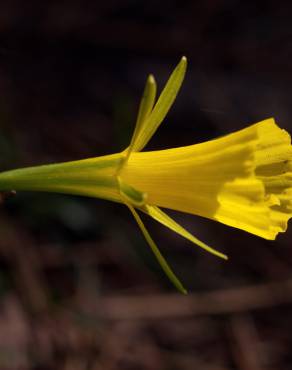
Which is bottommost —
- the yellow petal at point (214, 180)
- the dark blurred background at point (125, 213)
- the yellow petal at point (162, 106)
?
the yellow petal at point (214, 180)

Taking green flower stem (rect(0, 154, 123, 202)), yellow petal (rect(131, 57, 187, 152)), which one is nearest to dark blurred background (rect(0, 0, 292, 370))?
green flower stem (rect(0, 154, 123, 202))

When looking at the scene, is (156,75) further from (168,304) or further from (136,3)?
(168,304)

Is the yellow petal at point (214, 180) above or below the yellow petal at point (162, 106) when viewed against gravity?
below

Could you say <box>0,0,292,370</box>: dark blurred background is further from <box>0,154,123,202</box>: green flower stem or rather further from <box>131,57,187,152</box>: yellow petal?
<box>131,57,187,152</box>: yellow petal

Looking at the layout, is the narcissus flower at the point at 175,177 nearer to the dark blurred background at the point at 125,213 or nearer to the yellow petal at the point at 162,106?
the yellow petal at the point at 162,106

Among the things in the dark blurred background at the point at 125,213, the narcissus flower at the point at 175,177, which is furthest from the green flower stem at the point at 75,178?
the dark blurred background at the point at 125,213

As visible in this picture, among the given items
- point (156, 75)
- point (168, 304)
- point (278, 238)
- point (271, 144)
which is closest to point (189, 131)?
point (156, 75)
